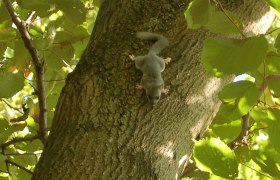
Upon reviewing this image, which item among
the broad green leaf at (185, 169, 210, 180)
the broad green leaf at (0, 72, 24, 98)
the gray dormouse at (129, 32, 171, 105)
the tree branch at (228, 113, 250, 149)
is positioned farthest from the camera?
the tree branch at (228, 113, 250, 149)

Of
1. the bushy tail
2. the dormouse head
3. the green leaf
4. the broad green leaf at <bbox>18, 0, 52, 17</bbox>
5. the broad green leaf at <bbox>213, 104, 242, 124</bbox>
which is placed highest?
the broad green leaf at <bbox>18, 0, 52, 17</bbox>

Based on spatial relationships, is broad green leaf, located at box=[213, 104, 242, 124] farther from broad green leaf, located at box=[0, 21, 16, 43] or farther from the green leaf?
broad green leaf, located at box=[0, 21, 16, 43]

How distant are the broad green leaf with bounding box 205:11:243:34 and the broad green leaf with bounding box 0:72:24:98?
0.84 m

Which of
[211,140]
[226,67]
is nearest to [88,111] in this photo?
[211,140]

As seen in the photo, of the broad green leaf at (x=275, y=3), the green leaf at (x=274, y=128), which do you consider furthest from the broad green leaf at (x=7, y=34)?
the broad green leaf at (x=275, y=3)

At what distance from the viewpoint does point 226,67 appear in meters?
1.08

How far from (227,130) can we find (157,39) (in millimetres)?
504

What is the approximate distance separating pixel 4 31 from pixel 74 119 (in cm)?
82

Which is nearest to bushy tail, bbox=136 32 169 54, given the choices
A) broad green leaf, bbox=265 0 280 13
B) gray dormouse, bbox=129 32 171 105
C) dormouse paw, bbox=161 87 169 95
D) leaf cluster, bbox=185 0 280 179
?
gray dormouse, bbox=129 32 171 105

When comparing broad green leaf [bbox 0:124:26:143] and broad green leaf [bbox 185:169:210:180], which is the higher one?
broad green leaf [bbox 0:124:26:143]

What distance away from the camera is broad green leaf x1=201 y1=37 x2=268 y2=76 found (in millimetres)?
1002

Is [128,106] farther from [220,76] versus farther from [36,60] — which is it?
[36,60]

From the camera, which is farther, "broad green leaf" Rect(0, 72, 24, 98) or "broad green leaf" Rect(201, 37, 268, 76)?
"broad green leaf" Rect(0, 72, 24, 98)

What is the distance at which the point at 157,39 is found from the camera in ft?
5.01
